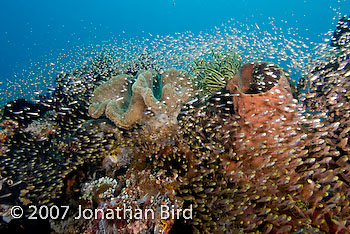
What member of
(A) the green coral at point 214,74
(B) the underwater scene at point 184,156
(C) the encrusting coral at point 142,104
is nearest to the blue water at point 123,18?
(A) the green coral at point 214,74

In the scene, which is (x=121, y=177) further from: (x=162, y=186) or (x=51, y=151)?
(x=51, y=151)

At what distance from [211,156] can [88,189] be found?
8.90 feet

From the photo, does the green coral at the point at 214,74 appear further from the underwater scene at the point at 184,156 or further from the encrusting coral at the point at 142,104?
the encrusting coral at the point at 142,104

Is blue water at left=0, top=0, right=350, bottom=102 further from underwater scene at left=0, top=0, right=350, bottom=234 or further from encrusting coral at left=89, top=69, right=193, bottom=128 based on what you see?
encrusting coral at left=89, top=69, right=193, bottom=128

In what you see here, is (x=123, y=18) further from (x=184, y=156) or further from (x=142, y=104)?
(x=184, y=156)

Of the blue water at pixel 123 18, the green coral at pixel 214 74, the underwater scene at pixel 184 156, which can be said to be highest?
the blue water at pixel 123 18

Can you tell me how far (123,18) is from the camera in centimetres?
14450

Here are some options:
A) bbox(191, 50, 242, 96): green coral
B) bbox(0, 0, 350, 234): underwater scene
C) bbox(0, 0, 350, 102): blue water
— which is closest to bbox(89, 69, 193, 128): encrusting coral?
bbox(0, 0, 350, 234): underwater scene

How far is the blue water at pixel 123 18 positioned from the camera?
98.6m

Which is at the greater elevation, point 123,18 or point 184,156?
point 123,18

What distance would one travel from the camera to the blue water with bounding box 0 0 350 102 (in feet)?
324

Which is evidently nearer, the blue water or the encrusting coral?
the encrusting coral

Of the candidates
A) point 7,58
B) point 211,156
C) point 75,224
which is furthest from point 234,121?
point 7,58

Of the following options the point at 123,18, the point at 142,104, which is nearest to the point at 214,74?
the point at 142,104
